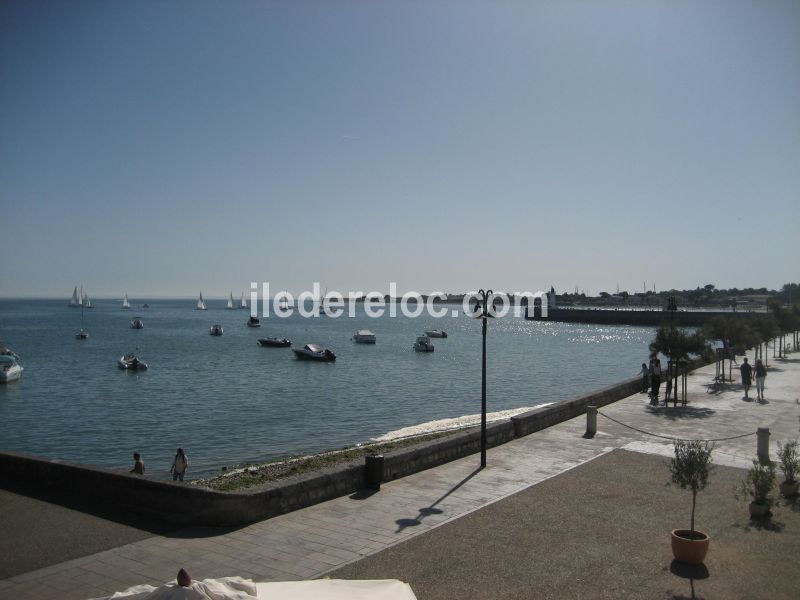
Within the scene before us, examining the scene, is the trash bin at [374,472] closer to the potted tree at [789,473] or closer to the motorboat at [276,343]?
the potted tree at [789,473]

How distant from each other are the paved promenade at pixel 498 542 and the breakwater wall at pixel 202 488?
29 centimetres

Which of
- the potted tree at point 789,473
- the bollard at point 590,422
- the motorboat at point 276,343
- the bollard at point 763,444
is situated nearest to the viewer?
the potted tree at point 789,473

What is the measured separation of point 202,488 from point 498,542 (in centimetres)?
474

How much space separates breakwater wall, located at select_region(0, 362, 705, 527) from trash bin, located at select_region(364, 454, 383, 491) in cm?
2

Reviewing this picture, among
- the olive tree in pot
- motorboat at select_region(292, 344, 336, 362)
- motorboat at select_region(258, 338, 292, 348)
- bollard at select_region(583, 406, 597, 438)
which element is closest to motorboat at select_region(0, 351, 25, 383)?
motorboat at select_region(292, 344, 336, 362)

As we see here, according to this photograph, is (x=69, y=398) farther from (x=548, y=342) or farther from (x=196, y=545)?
(x=548, y=342)

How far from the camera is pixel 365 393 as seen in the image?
42.7 m

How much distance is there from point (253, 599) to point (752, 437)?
1590 centimetres

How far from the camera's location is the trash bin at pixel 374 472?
38.3ft

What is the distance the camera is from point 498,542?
29.2ft

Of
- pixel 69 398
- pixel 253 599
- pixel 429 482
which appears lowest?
pixel 69 398

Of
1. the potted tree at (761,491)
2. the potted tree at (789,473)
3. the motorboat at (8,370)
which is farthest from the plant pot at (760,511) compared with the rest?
the motorboat at (8,370)

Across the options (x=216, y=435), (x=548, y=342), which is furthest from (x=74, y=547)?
(x=548, y=342)

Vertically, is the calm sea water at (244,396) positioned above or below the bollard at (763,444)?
below
